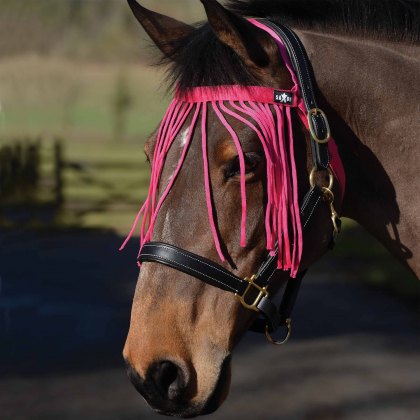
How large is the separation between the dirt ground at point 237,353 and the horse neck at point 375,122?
2.09 meters

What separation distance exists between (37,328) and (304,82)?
3860 mm

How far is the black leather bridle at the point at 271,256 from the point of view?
1.62 meters

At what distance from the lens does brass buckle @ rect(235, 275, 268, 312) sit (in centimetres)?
166

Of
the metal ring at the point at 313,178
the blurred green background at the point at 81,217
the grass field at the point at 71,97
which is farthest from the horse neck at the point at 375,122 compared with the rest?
the grass field at the point at 71,97

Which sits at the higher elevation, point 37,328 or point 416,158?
point 416,158

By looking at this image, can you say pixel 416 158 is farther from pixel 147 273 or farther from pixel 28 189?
pixel 28 189

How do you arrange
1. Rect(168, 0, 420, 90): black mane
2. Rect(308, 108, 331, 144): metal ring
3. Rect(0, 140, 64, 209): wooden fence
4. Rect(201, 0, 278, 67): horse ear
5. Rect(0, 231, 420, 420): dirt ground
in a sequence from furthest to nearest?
1. Rect(0, 140, 64, 209): wooden fence
2. Rect(0, 231, 420, 420): dirt ground
3. Rect(168, 0, 420, 90): black mane
4. Rect(308, 108, 331, 144): metal ring
5. Rect(201, 0, 278, 67): horse ear

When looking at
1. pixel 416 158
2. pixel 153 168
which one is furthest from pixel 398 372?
pixel 153 168

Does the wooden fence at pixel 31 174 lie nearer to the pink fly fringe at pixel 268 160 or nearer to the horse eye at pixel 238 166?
the pink fly fringe at pixel 268 160

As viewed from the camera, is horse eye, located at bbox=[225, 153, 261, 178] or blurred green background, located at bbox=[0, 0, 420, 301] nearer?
horse eye, located at bbox=[225, 153, 261, 178]

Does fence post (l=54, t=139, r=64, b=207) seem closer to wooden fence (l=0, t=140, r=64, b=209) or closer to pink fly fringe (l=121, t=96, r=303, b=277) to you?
wooden fence (l=0, t=140, r=64, b=209)

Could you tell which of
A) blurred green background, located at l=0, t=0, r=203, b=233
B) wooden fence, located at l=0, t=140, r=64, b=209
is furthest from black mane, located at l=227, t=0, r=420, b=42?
wooden fence, located at l=0, t=140, r=64, b=209

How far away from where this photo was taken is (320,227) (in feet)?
5.76

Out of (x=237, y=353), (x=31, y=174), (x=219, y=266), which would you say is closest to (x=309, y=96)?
(x=219, y=266)
